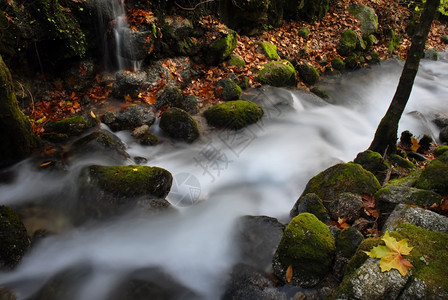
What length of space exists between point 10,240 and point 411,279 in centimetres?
438

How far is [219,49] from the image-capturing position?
887cm

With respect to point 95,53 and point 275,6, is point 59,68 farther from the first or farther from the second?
point 275,6

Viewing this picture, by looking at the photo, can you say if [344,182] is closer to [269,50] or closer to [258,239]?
[258,239]

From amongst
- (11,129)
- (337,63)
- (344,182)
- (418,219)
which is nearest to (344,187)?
(344,182)

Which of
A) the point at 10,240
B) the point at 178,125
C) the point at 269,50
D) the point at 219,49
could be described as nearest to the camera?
the point at 10,240

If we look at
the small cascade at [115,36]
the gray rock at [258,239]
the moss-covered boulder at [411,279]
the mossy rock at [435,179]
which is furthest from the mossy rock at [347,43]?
the moss-covered boulder at [411,279]

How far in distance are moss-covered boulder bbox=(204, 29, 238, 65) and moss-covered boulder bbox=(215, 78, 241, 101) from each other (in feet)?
3.62

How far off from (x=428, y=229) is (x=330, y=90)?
8.24 m

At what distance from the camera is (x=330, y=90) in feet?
34.2

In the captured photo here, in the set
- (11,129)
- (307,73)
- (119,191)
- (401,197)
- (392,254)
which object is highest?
(392,254)

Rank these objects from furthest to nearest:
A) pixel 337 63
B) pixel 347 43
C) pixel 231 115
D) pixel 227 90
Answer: pixel 347 43, pixel 337 63, pixel 227 90, pixel 231 115

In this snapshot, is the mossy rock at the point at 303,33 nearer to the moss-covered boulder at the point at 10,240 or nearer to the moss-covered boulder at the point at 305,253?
the moss-covered boulder at the point at 305,253

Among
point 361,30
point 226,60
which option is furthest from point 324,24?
point 226,60

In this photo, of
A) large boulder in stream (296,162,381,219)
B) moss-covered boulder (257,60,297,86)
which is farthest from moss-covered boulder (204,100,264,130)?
large boulder in stream (296,162,381,219)
